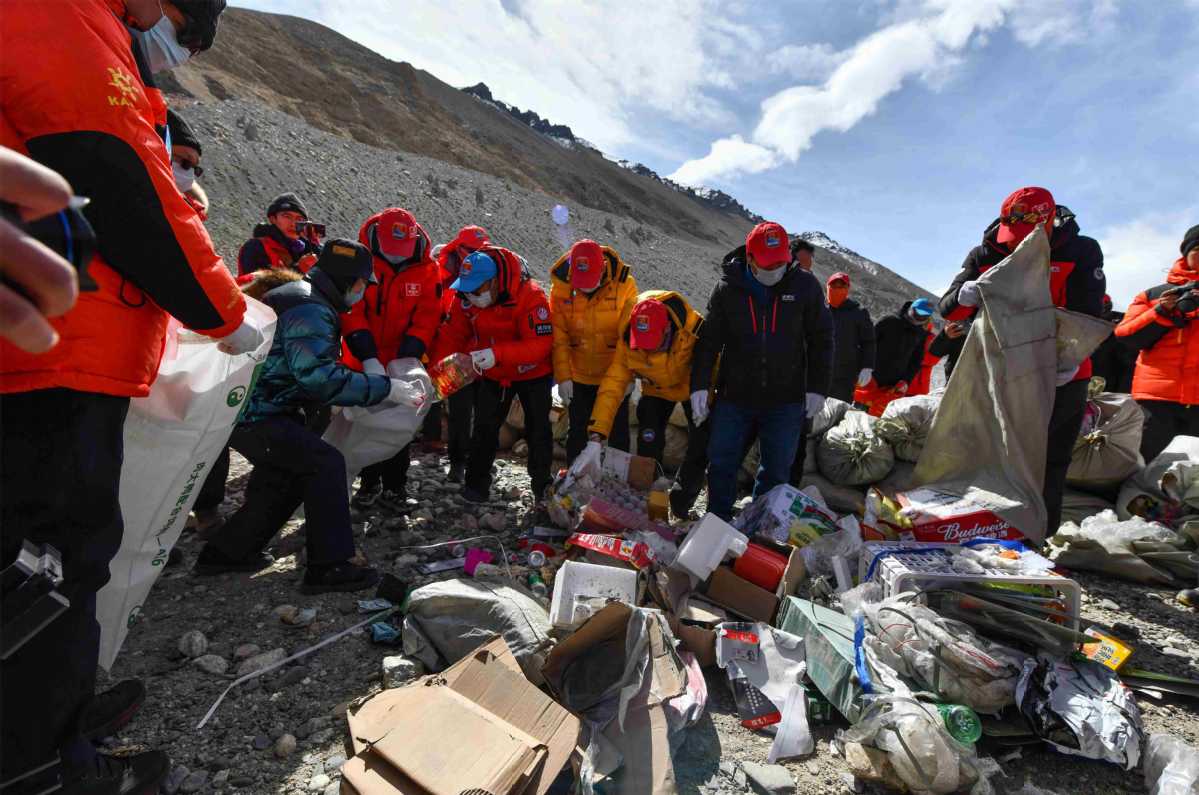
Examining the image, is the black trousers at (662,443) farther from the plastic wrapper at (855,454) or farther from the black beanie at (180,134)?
the black beanie at (180,134)

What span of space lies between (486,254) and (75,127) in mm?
2612

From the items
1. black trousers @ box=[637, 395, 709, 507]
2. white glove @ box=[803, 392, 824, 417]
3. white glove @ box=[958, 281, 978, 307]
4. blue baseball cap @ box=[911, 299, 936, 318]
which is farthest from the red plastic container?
blue baseball cap @ box=[911, 299, 936, 318]

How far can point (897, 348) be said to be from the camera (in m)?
5.54

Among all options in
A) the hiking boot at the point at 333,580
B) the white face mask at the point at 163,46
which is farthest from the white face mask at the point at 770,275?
the white face mask at the point at 163,46

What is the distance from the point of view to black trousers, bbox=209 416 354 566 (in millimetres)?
2729

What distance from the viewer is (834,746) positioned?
207 centimetres

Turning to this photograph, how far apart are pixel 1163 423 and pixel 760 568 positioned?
3.06 metres

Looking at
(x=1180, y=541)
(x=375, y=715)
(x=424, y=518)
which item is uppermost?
(x=1180, y=541)

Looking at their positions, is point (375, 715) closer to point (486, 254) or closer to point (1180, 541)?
point (486, 254)

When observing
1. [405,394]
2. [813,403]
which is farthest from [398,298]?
[813,403]

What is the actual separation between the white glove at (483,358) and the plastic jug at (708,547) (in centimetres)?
169

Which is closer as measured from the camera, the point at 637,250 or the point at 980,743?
the point at 980,743

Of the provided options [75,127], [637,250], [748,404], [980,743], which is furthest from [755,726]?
[637,250]

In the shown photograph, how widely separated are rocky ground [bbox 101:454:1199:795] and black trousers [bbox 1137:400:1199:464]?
1207mm
